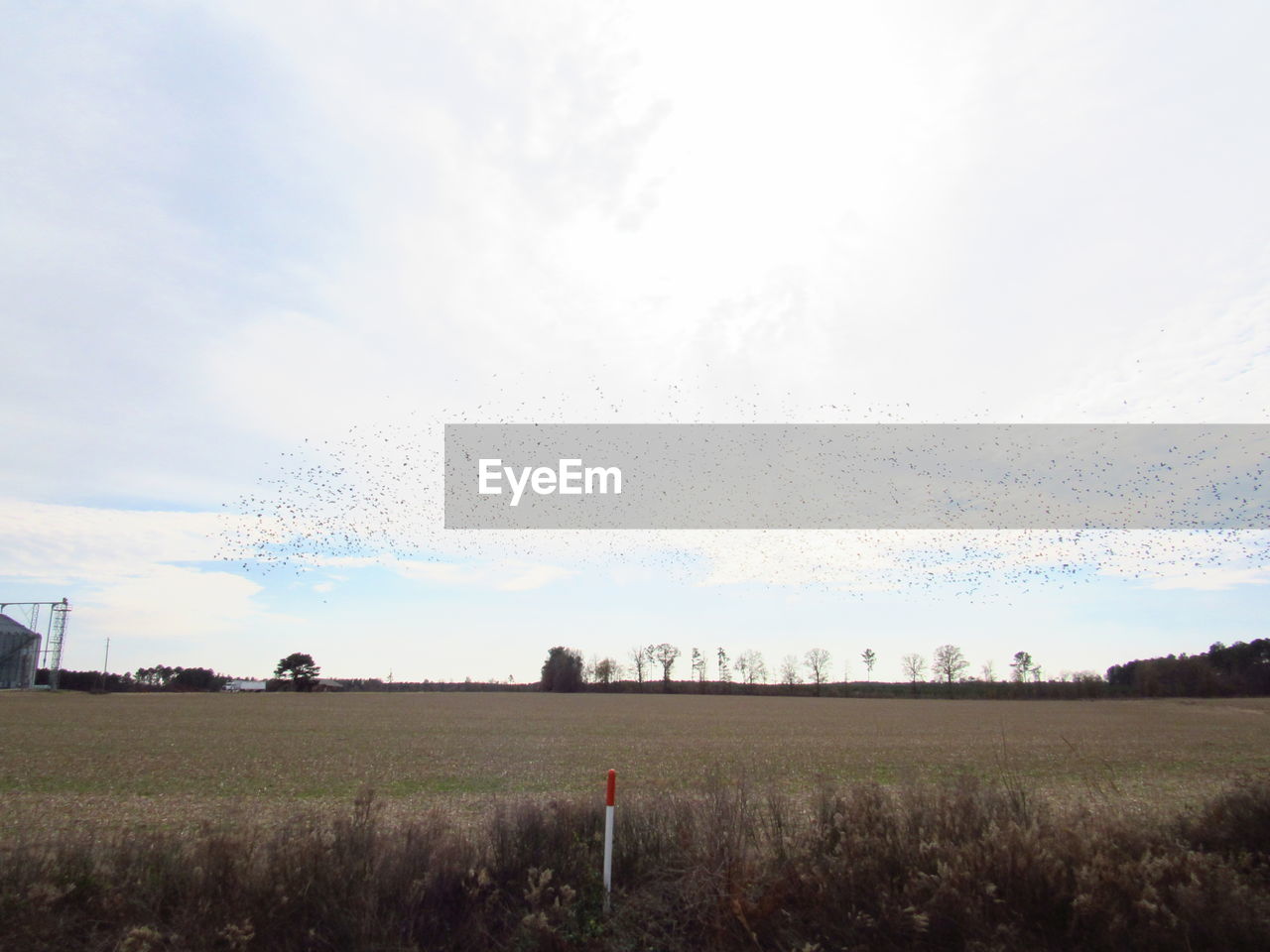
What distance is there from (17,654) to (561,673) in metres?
79.0

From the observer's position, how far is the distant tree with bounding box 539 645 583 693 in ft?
470

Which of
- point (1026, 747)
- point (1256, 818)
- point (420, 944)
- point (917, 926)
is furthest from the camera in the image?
point (1026, 747)

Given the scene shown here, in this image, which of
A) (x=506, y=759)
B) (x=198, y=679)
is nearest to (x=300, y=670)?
(x=198, y=679)

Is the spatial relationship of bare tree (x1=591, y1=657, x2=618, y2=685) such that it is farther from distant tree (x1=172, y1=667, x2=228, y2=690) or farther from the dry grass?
the dry grass

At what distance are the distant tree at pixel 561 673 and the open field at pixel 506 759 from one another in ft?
292

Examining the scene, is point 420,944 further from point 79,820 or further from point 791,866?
point 79,820

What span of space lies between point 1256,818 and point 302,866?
9.14m

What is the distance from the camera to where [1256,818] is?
26.2 feet

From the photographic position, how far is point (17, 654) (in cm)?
10975

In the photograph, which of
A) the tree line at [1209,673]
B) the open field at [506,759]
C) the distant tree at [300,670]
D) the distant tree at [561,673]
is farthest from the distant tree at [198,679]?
the tree line at [1209,673]

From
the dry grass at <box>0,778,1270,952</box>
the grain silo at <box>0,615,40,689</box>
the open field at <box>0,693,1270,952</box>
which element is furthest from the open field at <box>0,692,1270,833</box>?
the grain silo at <box>0,615,40,689</box>

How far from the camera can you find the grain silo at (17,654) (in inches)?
4262

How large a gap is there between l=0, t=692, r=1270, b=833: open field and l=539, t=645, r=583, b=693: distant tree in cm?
8904

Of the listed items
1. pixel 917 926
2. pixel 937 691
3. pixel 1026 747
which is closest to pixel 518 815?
pixel 917 926
